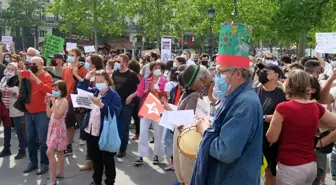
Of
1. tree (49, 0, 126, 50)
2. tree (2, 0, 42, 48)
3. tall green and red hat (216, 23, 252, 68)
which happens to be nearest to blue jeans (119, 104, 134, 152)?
tall green and red hat (216, 23, 252, 68)

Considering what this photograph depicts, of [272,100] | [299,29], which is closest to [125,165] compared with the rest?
[272,100]

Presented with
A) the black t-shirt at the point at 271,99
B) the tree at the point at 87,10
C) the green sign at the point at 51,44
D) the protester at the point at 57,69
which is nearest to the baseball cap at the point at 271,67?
the black t-shirt at the point at 271,99

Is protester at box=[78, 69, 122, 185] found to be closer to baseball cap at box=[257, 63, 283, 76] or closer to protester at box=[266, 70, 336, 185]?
baseball cap at box=[257, 63, 283, 76]

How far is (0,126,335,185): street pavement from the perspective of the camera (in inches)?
224

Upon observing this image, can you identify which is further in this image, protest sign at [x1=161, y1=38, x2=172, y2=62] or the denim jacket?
protest sign at [x1=161, y1=38, x2=172, y2=62]

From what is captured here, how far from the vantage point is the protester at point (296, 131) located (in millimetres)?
3289

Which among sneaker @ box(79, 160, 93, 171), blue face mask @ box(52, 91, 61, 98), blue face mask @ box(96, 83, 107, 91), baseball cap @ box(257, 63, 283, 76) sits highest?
baseball cap @ box(257, 63, 283, 76)

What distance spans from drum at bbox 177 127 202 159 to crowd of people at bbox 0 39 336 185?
0.60 feet

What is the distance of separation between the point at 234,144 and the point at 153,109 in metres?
2.61

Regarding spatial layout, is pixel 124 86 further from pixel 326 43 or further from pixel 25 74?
pixel 326 43

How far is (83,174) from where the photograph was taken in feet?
19.8

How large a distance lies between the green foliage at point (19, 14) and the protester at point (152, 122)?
39338mm

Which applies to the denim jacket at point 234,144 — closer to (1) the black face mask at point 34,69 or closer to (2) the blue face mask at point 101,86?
(2) the blue face mask at point 101,86

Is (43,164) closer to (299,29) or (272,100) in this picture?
(272,100)
